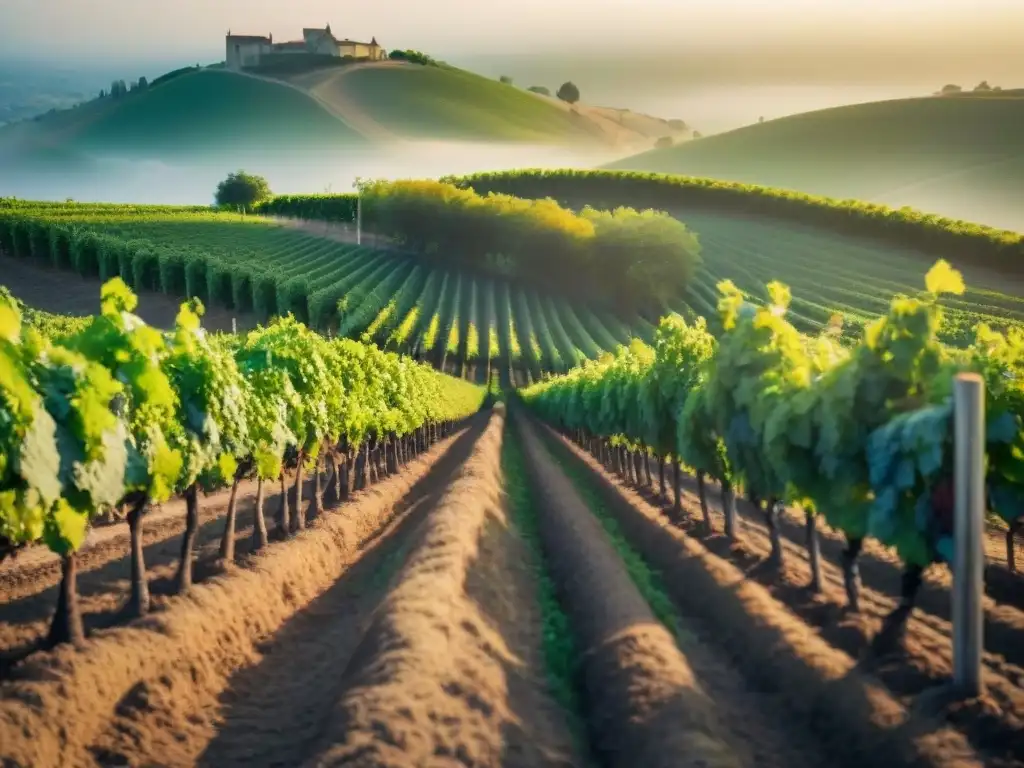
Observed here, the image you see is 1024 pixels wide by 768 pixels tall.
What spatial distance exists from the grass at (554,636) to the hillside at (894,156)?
78.5 meters

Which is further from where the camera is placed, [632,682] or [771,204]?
[771,204]

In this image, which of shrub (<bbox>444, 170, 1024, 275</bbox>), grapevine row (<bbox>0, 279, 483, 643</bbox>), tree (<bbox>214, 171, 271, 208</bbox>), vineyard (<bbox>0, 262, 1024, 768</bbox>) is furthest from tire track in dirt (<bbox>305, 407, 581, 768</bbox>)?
tree (<bbox>214, 171, 271, 208</bbox>)

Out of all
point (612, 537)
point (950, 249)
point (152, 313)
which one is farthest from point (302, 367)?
point (950, 249)

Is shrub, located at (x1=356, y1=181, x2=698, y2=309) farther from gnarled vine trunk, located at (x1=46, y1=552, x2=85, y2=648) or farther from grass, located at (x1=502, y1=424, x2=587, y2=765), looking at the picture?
gnarled vine trunk, located at (x1=46, y1=552, x2=85, y2=648)

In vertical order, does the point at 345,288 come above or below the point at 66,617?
below

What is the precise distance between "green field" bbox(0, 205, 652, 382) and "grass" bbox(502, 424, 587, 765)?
53350mm

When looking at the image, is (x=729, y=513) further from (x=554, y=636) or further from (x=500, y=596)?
(x=554, y=636)

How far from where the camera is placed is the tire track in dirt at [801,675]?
Answer: 35.7 ft

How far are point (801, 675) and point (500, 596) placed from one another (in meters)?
5.45

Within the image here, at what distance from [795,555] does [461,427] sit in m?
56.2

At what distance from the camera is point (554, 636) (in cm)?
1645

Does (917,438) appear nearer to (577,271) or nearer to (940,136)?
(577,271)

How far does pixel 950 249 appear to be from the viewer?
96.8 meters

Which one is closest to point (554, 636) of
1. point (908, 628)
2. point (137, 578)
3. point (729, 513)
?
point (908, 628)
